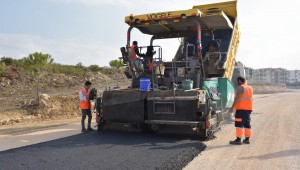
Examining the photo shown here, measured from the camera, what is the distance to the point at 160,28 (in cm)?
735

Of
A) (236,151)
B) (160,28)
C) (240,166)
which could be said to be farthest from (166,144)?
(160,28)

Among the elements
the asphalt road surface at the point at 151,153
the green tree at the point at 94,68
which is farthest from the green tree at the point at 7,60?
the asphalt road surface at the point at 151,153

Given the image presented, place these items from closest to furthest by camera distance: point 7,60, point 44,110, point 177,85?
point 177,85
point 44,110
point 7,60

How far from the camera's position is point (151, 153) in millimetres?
4785

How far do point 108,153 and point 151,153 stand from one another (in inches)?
26.8

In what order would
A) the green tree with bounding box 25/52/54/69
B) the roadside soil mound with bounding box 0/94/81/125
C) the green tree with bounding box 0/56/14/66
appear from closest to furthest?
the roadside soil mound with bounding box 0/94/81/125, the green tree with bounding box 25/52/54/69, the green tree with bounding box 0/56/14/66

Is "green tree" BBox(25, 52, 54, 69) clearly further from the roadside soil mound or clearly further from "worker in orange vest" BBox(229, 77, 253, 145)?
"worker in orange vest" BBox(229, 77, 253, 145)

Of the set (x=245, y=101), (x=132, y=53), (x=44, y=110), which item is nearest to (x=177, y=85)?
(x=132, y=53)

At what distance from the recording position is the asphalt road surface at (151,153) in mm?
4215

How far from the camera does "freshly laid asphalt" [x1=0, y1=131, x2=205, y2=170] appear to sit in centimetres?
415

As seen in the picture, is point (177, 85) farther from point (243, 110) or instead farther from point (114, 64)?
point (114, 64)

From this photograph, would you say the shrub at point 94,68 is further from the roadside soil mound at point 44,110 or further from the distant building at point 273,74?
the distant building at point 273,74

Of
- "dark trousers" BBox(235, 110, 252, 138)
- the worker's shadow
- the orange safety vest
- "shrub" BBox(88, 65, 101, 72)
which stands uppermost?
"shrub" BBox(88, 65, 101, 72)

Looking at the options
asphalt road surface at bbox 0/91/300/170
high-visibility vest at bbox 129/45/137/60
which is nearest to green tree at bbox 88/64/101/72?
high-visibility vest at bbox 129/45/137/60
